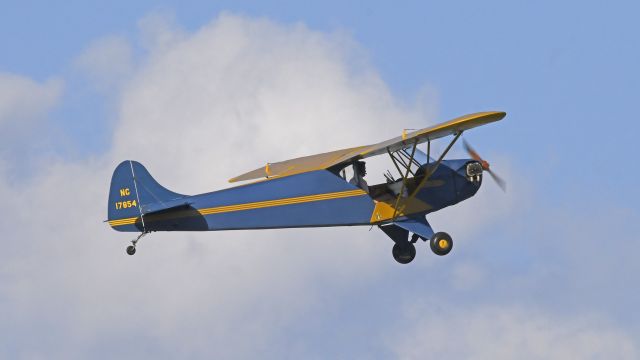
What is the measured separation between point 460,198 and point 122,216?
6.20 meters

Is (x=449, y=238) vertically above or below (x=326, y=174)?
below

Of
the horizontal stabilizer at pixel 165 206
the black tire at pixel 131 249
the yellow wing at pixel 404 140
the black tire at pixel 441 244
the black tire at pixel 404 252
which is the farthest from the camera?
the black tire at pixel 404 252

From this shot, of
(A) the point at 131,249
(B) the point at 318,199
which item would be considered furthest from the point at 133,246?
(B) the point at 318,199

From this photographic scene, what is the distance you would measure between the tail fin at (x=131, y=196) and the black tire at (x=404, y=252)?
4325mm

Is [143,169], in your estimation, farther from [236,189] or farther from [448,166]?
[448,166]

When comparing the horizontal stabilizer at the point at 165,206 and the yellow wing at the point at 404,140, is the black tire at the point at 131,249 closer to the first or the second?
the horizontal stabilizer at the point at 165,206

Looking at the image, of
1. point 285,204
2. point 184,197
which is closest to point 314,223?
point 285,204

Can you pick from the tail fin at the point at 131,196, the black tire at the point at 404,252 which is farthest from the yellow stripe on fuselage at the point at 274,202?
the black tire at the point at 404,252

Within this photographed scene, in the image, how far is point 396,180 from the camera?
2700cm

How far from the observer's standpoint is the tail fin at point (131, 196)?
87.4 feet

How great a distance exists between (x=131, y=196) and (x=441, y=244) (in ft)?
18.7

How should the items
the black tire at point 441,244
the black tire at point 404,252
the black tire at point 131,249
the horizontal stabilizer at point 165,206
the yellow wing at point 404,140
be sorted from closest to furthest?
the yellow wing at point 404,140
the black tire at point 131,249
the horizontal stabilizer at point 165,206
the black tire at point 441,244
the black tire at point 404,252

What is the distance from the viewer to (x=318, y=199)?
26422mm

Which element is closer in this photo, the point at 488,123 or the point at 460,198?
the point at 488,123
